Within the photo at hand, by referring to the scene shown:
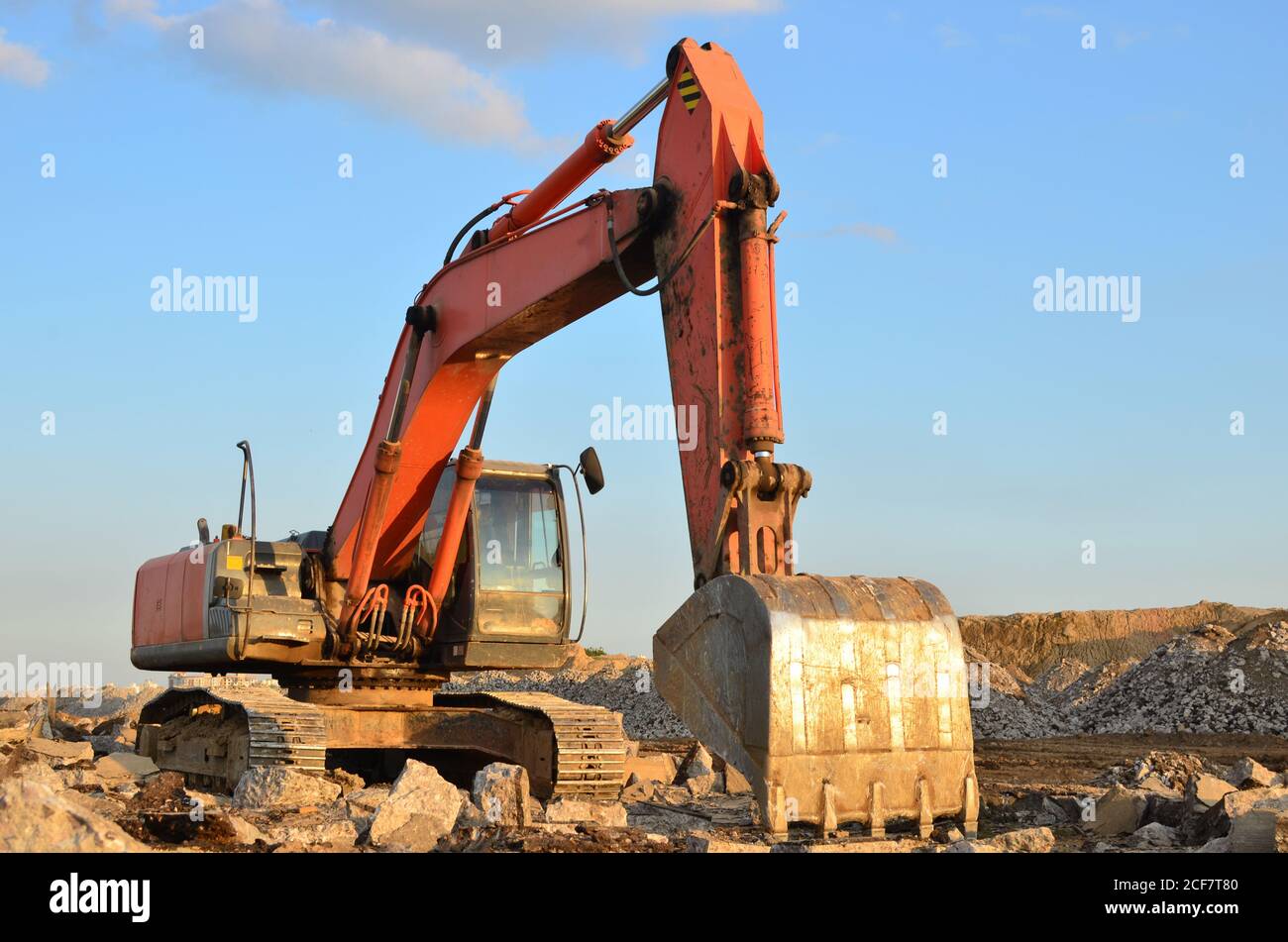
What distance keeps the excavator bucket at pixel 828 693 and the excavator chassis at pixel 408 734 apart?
400 cm

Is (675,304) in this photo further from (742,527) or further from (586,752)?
(586,752)

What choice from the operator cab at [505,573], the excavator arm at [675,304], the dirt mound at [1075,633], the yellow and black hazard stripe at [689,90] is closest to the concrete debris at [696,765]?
the operator cab at [505,573]

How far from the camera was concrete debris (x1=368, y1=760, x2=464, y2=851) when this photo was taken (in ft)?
21.9

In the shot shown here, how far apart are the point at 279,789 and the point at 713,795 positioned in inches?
138

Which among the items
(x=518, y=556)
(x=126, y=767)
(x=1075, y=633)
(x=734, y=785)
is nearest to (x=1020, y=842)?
(x=734, y=785)

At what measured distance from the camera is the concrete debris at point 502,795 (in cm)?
770

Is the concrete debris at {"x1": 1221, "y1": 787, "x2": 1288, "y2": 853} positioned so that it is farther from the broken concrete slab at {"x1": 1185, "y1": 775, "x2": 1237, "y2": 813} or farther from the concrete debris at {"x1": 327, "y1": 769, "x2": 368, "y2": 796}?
the concrete debris at {"x1": 327, "y1": 769, "x2": 368, "y2": 796}

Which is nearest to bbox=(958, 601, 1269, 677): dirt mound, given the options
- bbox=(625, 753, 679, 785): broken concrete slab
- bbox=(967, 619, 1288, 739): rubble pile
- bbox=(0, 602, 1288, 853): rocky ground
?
bbox=(967, 619, 1288, 739): rubble pile

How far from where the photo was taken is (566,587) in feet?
36.2

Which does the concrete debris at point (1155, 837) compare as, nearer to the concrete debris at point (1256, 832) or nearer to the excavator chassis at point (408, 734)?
the concrete debris at point (1256, 832)

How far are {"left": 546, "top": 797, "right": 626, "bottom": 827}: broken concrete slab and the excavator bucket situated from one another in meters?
2.05
